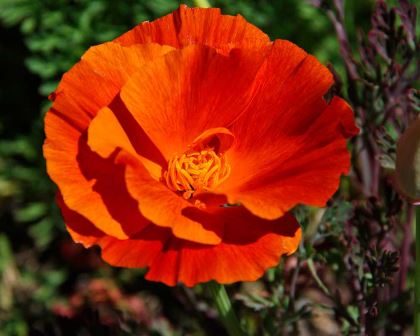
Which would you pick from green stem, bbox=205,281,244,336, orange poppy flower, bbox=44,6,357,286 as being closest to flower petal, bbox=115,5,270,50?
orange poppy flower, bbox=44,6,357,286

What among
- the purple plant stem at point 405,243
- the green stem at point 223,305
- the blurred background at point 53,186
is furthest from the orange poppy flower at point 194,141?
the blurred background at point 53,186

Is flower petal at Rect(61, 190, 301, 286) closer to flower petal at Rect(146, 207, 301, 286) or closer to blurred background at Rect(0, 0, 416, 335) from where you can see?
flower petal at Rect(146, 207, 301, 286)

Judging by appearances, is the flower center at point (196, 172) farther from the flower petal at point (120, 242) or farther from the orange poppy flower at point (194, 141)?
the flower petal at point (120, 242)

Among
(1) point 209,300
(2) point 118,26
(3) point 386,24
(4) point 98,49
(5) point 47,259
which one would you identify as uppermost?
(3) point 386,24

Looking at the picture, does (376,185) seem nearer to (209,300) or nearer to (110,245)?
(209,300)

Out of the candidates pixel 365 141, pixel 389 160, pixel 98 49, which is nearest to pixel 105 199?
pixel 98 49

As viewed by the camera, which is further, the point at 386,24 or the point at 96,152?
the point at 386,24
